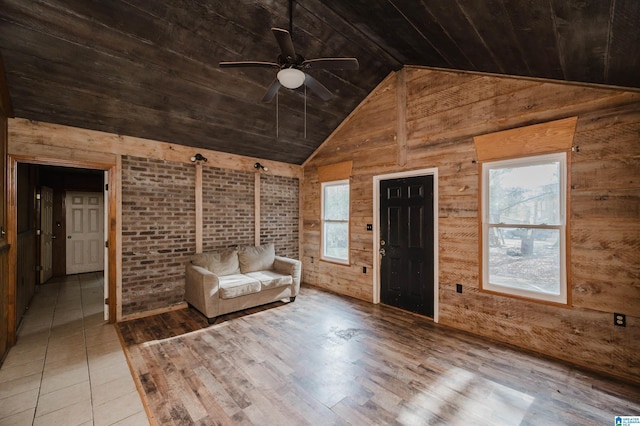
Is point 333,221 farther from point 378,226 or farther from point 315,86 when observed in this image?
point 315,86

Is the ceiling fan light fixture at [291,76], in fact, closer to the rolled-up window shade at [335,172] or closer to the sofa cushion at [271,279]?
the rolled-up window shade at [335,172]

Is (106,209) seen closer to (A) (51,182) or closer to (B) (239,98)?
(B) (239,98)

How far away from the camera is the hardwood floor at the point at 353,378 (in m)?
1.97

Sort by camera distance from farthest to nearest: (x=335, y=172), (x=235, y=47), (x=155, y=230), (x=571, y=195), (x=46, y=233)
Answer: (x=46, y=233)
(x=335, y=172)
(x=155, y=230)
(x=235, y=47)
(x=571, y=195)

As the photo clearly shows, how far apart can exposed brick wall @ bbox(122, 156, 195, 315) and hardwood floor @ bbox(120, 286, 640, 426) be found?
562 millimetres

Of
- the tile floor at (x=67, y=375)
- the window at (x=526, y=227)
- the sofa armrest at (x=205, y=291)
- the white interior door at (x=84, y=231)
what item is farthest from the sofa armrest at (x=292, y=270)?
the white interior door at (x=84, y=231)

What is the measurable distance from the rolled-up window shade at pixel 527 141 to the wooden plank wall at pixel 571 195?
86 millimetres

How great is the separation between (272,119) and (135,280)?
3111mm

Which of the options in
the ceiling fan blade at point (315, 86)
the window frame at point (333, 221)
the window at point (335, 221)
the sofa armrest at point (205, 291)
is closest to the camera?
the ceiling fan blade at point (315, 86)

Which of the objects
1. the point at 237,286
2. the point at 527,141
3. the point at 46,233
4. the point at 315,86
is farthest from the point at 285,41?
the point at 46,233

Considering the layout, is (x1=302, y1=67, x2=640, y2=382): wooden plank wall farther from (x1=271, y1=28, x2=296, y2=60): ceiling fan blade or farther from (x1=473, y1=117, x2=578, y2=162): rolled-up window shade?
(x1=271, y1=28, x2=296, y2=60): ceiling fan blade

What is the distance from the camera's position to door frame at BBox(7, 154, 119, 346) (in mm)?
2977

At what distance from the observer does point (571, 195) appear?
2.69 m

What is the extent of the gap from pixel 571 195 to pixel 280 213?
14.5 feet
